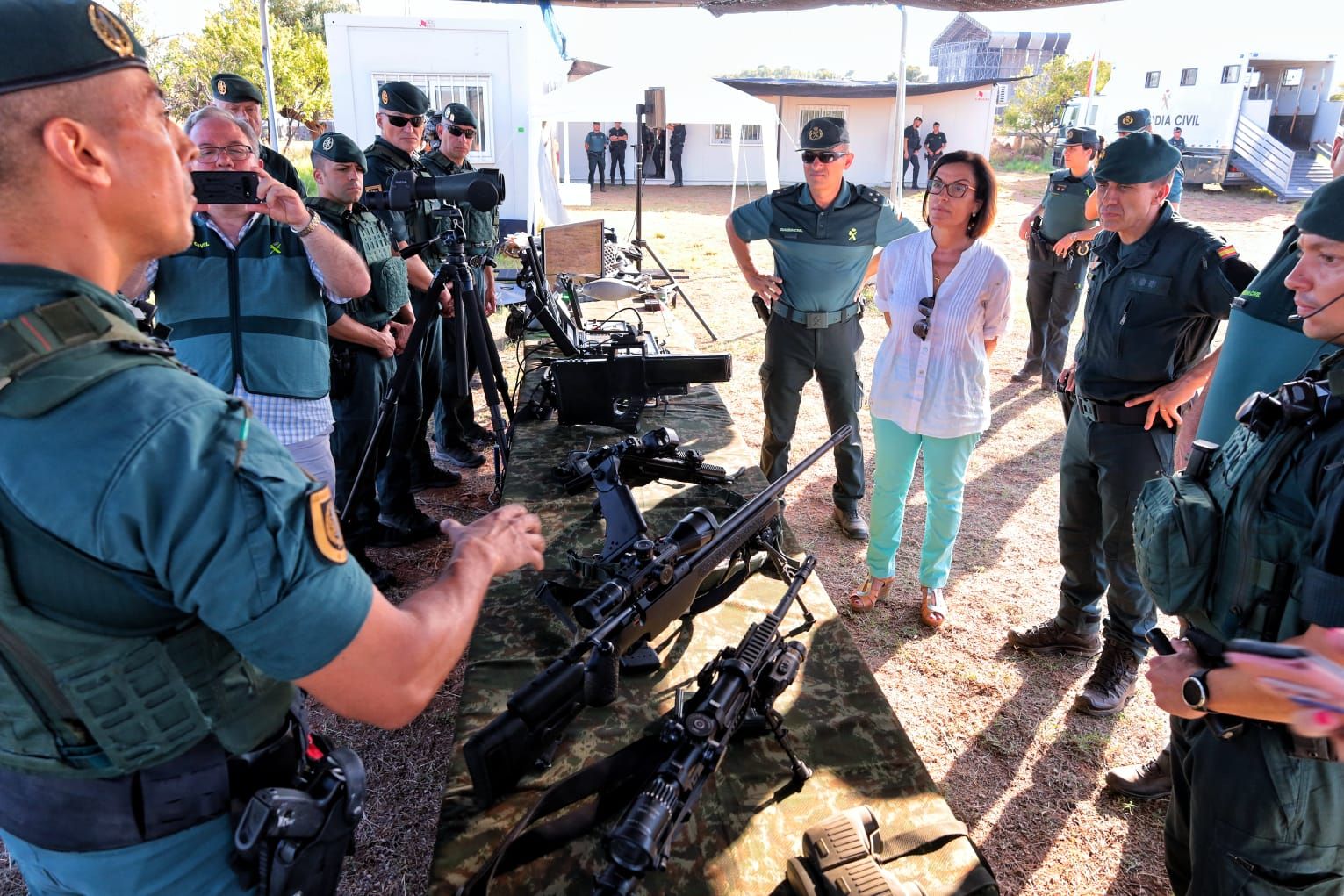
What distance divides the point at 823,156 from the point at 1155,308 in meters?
1.81

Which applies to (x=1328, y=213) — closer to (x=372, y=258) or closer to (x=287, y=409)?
(x=287, y=409)

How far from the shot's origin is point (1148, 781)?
2754mm

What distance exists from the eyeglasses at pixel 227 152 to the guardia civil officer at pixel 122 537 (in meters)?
1.85

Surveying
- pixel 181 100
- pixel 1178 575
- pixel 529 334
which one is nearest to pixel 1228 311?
pixel 1178 575

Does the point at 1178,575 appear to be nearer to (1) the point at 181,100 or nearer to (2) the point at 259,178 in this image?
(2) the point at 259,178

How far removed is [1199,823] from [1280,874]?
0.15 m

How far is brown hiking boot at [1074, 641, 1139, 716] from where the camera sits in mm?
3164

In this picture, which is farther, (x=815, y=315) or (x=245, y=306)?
(x=815, y=315)

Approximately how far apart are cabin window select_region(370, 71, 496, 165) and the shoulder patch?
38.8 feet

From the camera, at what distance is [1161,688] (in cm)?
160

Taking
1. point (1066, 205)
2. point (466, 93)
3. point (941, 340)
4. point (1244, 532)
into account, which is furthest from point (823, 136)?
point (466, 93)

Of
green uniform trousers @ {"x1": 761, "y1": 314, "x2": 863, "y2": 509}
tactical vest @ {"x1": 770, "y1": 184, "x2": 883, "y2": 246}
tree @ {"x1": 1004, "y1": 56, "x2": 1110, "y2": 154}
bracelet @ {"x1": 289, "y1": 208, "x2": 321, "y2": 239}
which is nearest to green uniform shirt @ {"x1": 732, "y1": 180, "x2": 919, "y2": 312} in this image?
tactical vest @ {"x1": 770, "y1": 184, "x2": 883, "y2": 246}

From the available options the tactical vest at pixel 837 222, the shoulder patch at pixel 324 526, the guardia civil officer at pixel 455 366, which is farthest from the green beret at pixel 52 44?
the guardia civil officer at pixel 455 366

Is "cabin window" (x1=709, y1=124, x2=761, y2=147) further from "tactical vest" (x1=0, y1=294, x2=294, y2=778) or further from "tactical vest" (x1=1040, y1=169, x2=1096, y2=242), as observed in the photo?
"tactical vest" (x1=0, y1=294, x2=294, y2=778)
